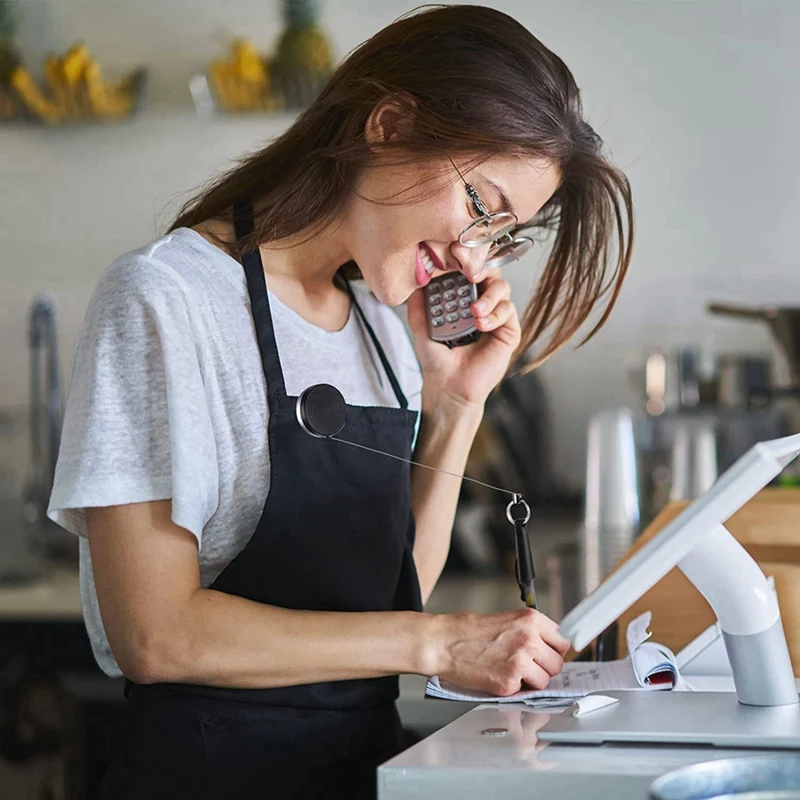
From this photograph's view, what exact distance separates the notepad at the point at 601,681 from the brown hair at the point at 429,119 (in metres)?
0.46

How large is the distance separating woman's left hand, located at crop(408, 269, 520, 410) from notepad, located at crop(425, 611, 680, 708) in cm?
40

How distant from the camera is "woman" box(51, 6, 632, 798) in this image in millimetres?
1021

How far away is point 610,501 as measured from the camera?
101 inches

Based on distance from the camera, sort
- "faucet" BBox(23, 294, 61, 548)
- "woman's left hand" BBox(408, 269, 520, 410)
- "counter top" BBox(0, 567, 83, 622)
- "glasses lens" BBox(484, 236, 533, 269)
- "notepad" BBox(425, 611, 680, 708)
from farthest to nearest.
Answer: "faucet" BBox(23, 294, 61, 548)
"counter top" BBox(0, 567, 83, 622)
"woman's left hand" BBox(408, 269, 520, 410)
"glasses lens" BBox(484, 236, 533, 269)
"notepad" BBox(425, 611, 680, 708)

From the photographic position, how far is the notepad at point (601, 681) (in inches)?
39.7

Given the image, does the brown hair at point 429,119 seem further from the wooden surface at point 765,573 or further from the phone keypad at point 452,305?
the wooden surface at point 765,573

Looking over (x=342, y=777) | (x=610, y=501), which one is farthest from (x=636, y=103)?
(x=342, y=777)

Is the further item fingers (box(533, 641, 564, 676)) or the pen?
the pen

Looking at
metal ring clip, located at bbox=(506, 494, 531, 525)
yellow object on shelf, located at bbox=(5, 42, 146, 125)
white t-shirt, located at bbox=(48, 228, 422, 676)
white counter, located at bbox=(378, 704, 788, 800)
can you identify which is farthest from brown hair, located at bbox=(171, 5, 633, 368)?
yellow object on shelf, located at bbox=(5, 42, 146, 125)

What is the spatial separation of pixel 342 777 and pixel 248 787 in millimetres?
97

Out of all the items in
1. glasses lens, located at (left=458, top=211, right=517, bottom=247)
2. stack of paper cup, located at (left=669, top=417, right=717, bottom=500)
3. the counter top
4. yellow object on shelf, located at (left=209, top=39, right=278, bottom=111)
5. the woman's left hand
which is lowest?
the counter top

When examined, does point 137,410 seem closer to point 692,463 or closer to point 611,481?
point 611,481

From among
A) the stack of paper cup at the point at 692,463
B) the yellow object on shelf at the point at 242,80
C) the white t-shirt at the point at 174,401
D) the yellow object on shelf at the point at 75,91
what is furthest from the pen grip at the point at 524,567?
the yellow object on shelf at the point at 75,91

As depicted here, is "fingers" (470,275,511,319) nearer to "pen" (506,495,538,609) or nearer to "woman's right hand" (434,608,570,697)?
"pen" (506,495,538,609)
